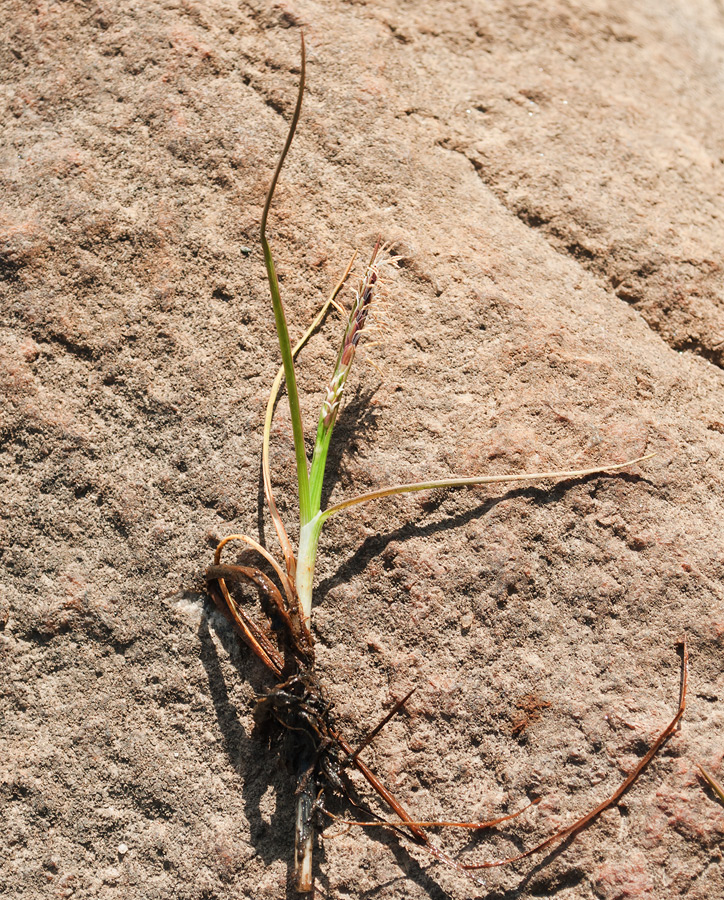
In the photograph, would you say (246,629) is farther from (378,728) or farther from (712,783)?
(712,783)

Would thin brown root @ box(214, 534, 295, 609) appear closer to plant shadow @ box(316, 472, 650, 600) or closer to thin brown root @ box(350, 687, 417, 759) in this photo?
plant shadow @ box(316, 472, 650, 600)

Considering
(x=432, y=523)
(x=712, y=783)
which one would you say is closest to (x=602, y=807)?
(x=712, y=783)

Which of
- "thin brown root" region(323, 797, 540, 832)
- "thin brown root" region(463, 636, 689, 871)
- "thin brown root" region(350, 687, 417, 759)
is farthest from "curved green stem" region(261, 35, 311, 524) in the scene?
"thin brown root" region(463, 636, 689, 871)

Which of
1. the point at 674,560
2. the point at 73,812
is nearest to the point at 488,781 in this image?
the point at 674,560

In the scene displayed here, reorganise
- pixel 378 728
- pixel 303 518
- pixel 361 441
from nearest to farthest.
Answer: pixel 378 728
pixel 303 518
pixel 361 441

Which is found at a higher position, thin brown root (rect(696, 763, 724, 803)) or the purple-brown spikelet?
the purple-brown spikelet

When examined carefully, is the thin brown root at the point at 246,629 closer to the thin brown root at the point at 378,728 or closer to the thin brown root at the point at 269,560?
the thin brown root at the point at 269,560

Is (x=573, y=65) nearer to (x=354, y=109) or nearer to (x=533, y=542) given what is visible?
(x=354, y=109)
